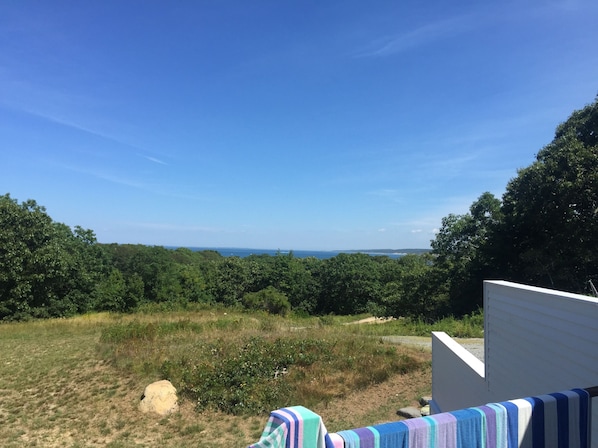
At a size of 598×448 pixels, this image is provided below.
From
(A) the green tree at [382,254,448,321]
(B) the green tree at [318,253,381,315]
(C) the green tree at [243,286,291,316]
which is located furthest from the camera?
(B) the green tree at [318,253,381,315]

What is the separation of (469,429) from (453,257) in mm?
23586

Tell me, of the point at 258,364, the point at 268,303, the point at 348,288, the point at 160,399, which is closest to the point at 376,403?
the point at 258,364

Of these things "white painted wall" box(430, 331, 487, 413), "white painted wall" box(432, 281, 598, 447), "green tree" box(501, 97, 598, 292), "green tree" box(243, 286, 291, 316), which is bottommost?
"green tree" box(243, 286, 291, 316)

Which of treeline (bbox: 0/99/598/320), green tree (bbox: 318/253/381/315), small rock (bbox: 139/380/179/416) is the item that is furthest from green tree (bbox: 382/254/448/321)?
small rock (bbox: 139/380/179/416)

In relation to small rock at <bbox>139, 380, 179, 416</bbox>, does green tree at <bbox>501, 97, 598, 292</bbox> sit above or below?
above

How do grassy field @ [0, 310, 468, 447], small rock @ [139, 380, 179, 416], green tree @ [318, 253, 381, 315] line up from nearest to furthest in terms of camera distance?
grassy field @ [0, 310, 468, 447]
small rock @ [139, 380, 179, 416]
green tree @ [318, 253, 381, 315]

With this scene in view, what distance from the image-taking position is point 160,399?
6539mm

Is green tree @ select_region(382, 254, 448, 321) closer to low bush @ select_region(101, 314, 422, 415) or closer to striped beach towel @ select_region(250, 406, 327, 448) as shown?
low bush @ select_region(101, 314, 422, 415)

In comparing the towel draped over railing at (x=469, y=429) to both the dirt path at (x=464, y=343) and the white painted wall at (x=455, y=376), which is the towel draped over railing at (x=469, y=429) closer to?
the white painted wall at (x=455, y=376)

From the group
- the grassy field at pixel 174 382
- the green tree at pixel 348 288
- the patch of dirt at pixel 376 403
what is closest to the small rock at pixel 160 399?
the grassy field at pixel 174 382

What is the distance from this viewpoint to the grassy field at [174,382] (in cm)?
573

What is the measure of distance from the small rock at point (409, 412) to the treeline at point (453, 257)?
10.3 m

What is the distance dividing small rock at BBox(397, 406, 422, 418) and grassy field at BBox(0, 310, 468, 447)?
0.18 m

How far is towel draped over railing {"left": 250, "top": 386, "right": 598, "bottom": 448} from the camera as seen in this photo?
3.97 feet
